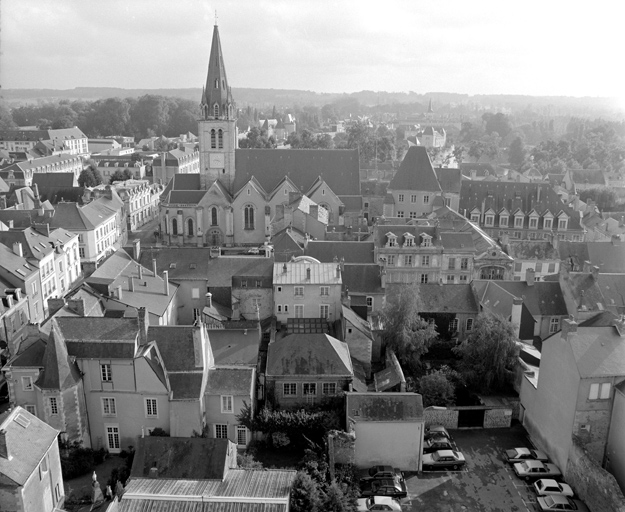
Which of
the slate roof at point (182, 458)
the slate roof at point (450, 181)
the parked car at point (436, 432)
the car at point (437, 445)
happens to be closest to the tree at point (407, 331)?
the parked car at point (436, 432)

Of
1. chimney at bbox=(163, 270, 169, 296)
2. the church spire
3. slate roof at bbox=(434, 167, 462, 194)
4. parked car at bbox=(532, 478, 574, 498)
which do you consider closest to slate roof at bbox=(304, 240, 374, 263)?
chimney at bbox=(163, 270, 169, 296)

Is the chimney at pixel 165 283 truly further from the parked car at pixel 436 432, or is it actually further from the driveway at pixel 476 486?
the driveway at pixel 476 486

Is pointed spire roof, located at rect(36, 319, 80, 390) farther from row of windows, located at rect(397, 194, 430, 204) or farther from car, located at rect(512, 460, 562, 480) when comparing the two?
row of windows, located at rect(397, 194, 430, 204)

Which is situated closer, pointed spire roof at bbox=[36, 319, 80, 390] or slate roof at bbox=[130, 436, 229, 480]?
slate roof at bbox=[130, 436, 229, 480]

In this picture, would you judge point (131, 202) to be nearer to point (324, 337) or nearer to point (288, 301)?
point (288, 301)

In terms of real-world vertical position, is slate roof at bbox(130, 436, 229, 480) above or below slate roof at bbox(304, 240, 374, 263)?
below

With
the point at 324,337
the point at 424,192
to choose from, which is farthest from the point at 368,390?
the point at 424,192
